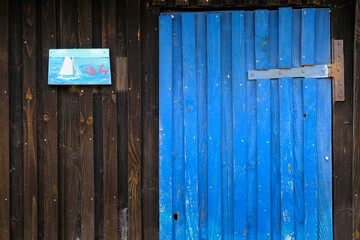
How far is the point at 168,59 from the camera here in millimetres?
2611

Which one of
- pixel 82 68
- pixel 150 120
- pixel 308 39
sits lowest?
pixel 150 120

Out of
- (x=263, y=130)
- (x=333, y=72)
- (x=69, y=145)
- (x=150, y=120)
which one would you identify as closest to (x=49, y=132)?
(x=69, y=145)

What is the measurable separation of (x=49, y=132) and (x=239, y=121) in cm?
170

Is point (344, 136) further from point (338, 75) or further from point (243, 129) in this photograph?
point (243, 129)

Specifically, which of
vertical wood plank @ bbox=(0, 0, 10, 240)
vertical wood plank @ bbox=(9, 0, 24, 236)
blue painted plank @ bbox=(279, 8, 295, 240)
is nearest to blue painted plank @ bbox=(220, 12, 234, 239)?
blue painted plank @ bbox=(279, 8, 295, 240)

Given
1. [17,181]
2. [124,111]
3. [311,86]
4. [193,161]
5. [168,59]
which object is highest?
[168,59]

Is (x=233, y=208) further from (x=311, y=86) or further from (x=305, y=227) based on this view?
(x=311, y=86)

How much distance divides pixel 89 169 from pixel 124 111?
605 mm

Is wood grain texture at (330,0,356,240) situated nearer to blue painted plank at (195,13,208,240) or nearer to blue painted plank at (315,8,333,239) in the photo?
blue painted plank at (315,8,333,239)

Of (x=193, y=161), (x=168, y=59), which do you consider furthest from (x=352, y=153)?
(x=168, y=59)

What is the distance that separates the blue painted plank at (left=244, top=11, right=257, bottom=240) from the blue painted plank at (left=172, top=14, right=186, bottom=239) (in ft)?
1.88

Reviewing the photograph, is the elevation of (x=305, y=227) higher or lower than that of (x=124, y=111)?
lower

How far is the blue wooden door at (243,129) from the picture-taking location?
101 inches

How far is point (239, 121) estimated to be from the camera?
2592 mm
